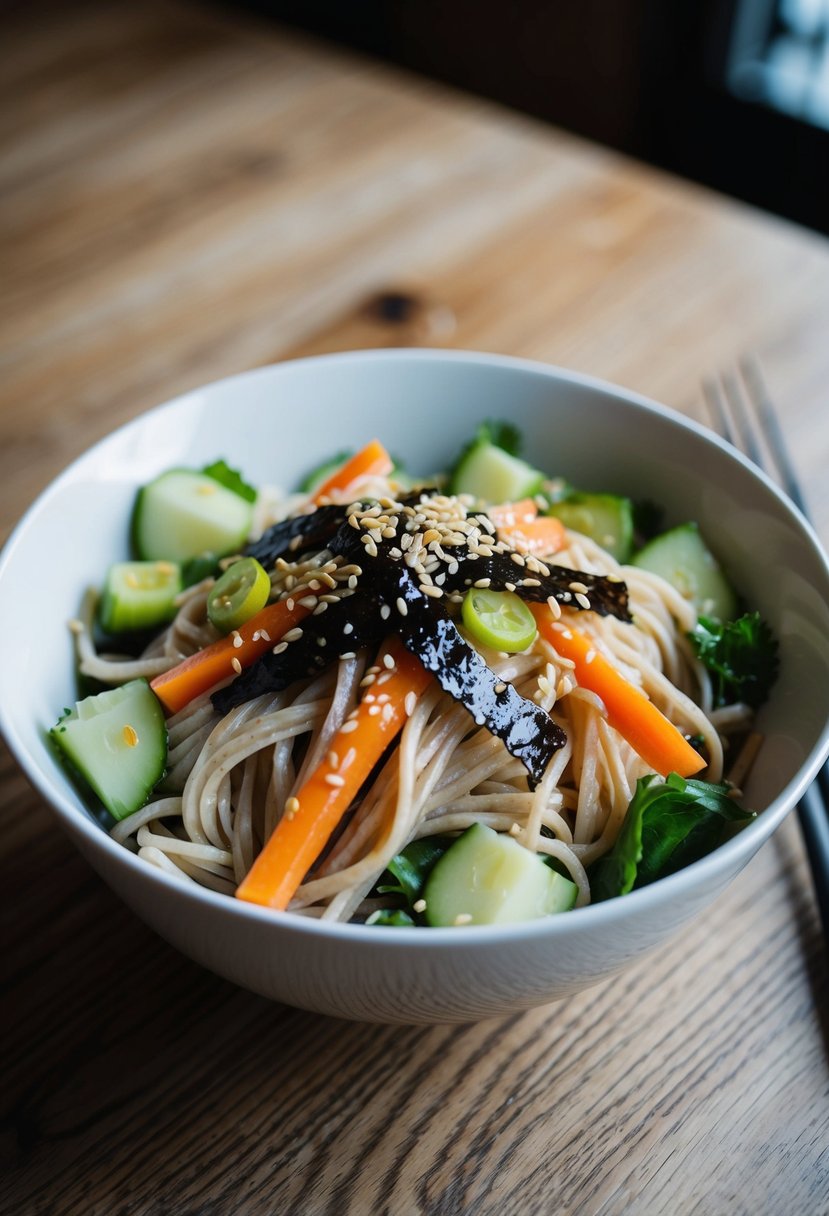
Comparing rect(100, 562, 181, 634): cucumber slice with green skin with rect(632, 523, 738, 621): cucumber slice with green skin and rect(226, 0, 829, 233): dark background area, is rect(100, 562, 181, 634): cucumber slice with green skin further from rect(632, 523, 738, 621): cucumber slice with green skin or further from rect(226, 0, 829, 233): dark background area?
rect(226, 0, 829, 233): dark background area

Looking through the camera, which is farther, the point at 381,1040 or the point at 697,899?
the point at 381,1040

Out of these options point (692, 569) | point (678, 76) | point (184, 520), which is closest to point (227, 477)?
point (184, 520)

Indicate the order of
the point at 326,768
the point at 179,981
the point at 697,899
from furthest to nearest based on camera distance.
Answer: the point at 179,981
the point at 326,768
the point at 697,899

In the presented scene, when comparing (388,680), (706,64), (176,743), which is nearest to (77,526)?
(176,743)

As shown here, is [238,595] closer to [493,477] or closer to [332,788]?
[332,788]

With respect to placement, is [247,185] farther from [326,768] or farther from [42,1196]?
[42,1196]

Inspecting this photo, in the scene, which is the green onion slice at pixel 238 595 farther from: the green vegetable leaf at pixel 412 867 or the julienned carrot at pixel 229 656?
the green vegetable leaf at pixel 412 867
